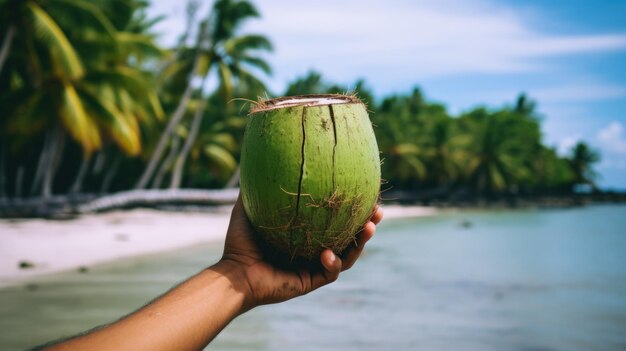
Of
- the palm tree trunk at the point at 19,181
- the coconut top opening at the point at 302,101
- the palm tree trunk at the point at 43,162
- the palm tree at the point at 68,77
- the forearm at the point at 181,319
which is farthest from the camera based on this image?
the palm tree trunk at the point at 19,181

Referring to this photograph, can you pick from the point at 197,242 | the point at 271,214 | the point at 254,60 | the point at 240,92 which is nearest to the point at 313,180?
the point at 271,214

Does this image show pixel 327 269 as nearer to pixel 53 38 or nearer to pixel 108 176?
pixel 53 38

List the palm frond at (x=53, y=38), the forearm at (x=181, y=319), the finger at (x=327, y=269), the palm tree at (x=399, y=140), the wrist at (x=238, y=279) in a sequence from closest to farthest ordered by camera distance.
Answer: the forearm at (x=181, y=319), the wrist at (x=238, y=279), the finger at (x=327, y=269), the palm frond at (x=53, y=38), the palm tree at (x=399, y=140)

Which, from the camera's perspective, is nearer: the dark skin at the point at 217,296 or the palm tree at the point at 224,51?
the dark skin at the point at 217,296

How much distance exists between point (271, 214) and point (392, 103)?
42266mm

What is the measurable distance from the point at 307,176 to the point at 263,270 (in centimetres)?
30

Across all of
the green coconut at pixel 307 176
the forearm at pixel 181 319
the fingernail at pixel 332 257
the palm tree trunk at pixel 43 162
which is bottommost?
the palm tree trunk at pixel 43 162

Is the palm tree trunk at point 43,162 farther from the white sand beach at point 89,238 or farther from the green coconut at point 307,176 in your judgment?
the green coconut at point 307,176

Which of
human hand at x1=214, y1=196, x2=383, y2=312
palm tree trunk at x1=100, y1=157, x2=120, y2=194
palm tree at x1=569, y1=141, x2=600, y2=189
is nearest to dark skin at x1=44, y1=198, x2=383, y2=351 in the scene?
human hand at x1=214, y1=196, x2=383, y2=312

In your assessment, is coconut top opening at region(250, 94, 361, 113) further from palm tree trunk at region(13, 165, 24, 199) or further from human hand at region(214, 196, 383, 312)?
palm tree trunk at region(13, 165, 24, 199)

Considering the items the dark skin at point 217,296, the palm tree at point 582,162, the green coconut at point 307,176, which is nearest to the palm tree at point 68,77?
the green coconut at point 307,176

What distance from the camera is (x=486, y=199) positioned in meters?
55.7

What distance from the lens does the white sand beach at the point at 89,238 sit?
33.4 ft

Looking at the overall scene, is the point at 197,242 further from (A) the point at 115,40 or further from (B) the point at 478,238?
(B) the point at 478,238
